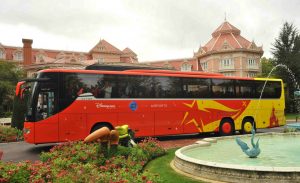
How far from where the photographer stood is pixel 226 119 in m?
21.2

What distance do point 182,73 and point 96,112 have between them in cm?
579

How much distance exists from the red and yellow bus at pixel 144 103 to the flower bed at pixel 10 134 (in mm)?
2616

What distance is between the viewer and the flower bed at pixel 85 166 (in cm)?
734

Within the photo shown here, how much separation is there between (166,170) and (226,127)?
11551 mm

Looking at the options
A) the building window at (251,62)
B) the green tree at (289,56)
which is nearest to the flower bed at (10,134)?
the green tree at (289,56)

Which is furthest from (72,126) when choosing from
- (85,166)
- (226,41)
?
(226,41)

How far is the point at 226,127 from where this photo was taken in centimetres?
2111

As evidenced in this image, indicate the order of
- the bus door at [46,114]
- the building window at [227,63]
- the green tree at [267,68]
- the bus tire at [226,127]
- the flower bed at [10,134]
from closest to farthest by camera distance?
1. the bus door at [46,114]
2. the bus tire at [226,127]
3. the flower bed at [10,134]
4. the green tree at [267,68]
5. the building window at [227,63]

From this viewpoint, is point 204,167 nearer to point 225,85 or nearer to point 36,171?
point 36,171

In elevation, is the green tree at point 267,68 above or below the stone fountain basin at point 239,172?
above

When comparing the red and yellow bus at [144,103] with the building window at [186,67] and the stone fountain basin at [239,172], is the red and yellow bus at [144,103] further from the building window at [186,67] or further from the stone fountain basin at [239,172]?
the building window at [186,67]

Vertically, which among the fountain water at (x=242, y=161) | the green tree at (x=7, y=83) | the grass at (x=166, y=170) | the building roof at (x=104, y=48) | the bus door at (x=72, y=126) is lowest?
the grass at (x=166, y=170)

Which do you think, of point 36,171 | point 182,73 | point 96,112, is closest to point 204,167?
point 36,171

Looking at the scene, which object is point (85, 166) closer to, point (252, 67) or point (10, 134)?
point (10, 134)
